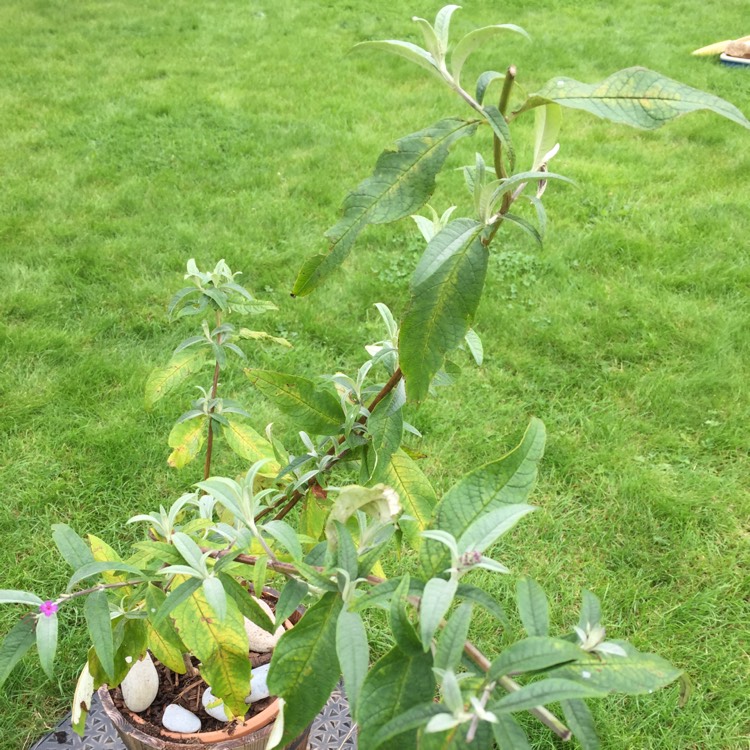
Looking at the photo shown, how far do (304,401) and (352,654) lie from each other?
1.64ft

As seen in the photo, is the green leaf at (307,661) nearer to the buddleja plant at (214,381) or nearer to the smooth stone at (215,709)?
the smooth stone at (215,709)

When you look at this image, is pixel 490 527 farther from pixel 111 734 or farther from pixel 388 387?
Answer: pixel 111 734

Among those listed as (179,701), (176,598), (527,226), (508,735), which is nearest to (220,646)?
(176,598)

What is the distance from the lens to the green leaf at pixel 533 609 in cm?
73

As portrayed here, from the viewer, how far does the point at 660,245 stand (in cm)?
377

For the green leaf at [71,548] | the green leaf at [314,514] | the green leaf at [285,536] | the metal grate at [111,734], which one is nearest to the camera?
the green leaf at [285,536]

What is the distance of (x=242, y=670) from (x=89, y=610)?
0.92ft

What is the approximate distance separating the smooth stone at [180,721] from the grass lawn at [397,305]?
69 cm

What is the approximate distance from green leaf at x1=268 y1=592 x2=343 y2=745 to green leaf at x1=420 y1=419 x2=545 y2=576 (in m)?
0.16

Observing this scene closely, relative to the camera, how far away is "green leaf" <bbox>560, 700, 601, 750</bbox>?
0.65 metres

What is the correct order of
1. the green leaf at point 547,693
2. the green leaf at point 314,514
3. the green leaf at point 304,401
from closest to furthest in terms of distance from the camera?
1. the green leaf at point 547,693
2. the green leaf at point 304,401
3. the green leaf at point 314,514

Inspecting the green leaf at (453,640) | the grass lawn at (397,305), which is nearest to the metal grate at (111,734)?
the grass lawn at (397,305)

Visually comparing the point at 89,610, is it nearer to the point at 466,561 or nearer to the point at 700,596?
the point at 466,561

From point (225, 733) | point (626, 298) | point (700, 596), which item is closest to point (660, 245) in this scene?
point (626, 298)
